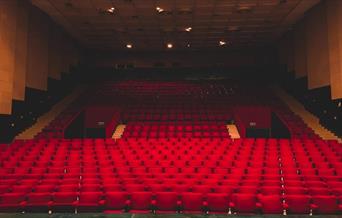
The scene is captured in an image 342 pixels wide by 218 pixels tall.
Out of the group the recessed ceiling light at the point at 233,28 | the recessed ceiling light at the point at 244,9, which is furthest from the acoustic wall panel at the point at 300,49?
the recessed ceiling light at the point at 244,9

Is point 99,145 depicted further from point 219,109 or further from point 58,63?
point 58,63

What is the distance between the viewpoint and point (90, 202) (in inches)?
180

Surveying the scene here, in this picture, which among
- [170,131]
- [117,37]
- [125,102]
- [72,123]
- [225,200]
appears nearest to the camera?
[225,200]

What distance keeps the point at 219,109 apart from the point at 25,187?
7305mm

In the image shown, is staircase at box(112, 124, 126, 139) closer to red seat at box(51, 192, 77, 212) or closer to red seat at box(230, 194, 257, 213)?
red seat at box(51, 192, 77, 212)

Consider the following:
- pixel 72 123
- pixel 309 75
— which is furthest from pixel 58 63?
pixel 309 75

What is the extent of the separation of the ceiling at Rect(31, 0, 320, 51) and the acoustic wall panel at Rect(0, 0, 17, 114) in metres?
1.24

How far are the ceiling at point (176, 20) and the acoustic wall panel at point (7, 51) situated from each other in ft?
4.06

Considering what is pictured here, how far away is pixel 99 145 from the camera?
294 inches

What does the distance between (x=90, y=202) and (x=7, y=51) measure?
5219 millimetres

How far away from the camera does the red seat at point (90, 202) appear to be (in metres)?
4.49

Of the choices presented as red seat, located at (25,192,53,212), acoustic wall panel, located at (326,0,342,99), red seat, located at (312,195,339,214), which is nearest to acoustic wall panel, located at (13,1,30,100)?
red seat, located at (25,192,53,212)

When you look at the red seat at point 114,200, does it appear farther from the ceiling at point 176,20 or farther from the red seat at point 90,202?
the ceiling at point 176,20

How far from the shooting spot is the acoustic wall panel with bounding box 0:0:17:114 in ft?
25.2
